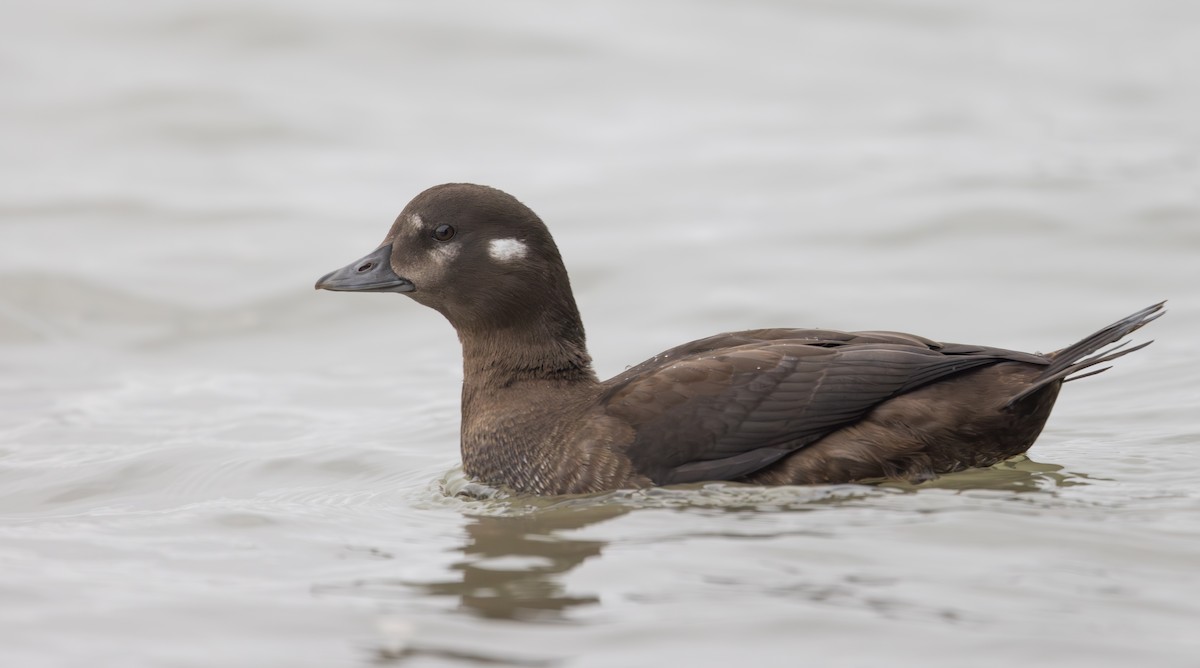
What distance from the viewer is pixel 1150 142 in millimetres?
13562

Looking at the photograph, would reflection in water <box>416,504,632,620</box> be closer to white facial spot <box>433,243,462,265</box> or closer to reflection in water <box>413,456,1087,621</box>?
reflection in water <box>413,456,1087,621</box>

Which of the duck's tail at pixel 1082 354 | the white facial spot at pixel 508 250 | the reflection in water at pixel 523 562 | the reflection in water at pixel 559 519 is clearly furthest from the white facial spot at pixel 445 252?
the duck's tail at pixel 1082 354

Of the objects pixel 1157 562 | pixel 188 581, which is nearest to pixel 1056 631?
pixel 1157 562

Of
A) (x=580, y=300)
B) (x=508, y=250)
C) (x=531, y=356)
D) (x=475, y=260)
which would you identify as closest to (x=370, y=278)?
(x=475, y=260)

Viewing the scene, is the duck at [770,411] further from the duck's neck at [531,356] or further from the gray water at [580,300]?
the gray water at [580,300]

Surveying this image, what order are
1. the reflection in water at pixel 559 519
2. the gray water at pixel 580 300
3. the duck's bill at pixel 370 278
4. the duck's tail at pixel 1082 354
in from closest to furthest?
the gray water at pixel 580 300 < the reflection in water at pixel 559 519 < the duck's tail at pixel 1082 354 < the duck's bill at pixel 370 278

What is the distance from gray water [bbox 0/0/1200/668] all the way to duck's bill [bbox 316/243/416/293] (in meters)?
0.87

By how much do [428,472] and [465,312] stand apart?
0.86 meters

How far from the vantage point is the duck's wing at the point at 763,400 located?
20.8ft

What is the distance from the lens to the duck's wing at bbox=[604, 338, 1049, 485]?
6.35 metres

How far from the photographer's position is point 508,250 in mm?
6977

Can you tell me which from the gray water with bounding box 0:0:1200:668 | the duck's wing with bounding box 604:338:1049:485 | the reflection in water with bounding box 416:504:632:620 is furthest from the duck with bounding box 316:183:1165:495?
the reflection in water with bounding box 416:504:632:620

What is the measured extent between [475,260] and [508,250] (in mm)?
146

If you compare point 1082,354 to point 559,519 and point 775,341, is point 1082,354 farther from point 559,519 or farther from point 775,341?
point 559,519
